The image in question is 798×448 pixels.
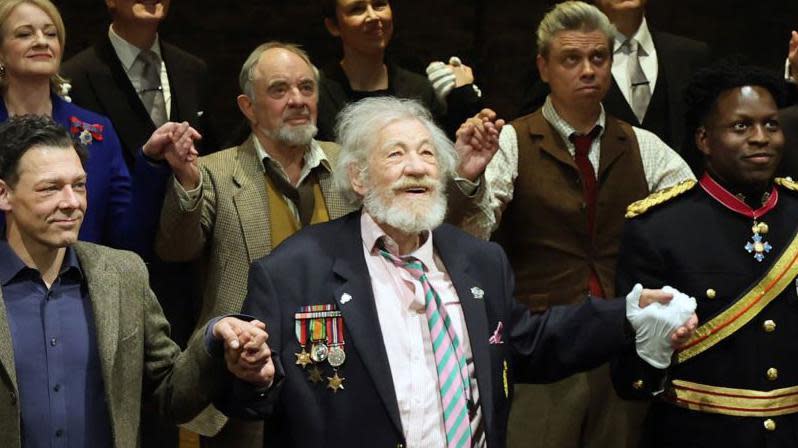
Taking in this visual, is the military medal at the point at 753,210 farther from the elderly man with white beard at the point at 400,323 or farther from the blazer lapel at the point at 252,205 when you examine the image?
the blazer lapel at the point at 252,205

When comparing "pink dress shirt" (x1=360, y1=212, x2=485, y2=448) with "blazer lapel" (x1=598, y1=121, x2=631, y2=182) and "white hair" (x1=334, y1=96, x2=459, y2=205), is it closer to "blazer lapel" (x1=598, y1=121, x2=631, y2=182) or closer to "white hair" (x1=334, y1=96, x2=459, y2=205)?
"white hair" (x1=334, y1=96, x2=459, y2=205)

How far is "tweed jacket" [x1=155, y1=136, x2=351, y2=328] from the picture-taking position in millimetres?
4566

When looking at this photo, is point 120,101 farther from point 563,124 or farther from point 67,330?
point 67,330

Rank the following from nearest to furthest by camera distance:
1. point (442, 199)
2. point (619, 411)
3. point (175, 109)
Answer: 1. point (442, 199)
2. point (619, 411)
3. point (175, 109)

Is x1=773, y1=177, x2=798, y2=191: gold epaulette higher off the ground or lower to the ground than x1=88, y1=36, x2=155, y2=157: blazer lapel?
lower

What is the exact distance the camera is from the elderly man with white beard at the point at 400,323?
12.2ft

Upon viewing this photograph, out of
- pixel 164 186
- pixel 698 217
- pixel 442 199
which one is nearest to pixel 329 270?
pixel 442 199

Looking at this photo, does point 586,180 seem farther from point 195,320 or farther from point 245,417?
point 245,417

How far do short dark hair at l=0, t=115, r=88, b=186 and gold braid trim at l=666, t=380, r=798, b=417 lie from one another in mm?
1841

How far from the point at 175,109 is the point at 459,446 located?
2016 mm

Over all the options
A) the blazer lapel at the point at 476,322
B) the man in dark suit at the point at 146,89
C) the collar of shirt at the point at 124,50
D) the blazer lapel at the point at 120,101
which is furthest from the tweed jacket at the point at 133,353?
the collar of shirt at the point at 124,50

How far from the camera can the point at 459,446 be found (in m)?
3.71

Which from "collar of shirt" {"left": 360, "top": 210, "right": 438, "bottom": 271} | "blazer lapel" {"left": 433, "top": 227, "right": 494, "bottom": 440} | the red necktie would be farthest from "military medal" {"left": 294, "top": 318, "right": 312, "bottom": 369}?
the red necktie

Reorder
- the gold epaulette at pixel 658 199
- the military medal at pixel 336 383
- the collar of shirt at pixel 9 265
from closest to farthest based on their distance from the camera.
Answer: the collar of shirt at pixel 9 265 < the military medal at pixel 336 383 < the gold epaulette at pixel 658 199
